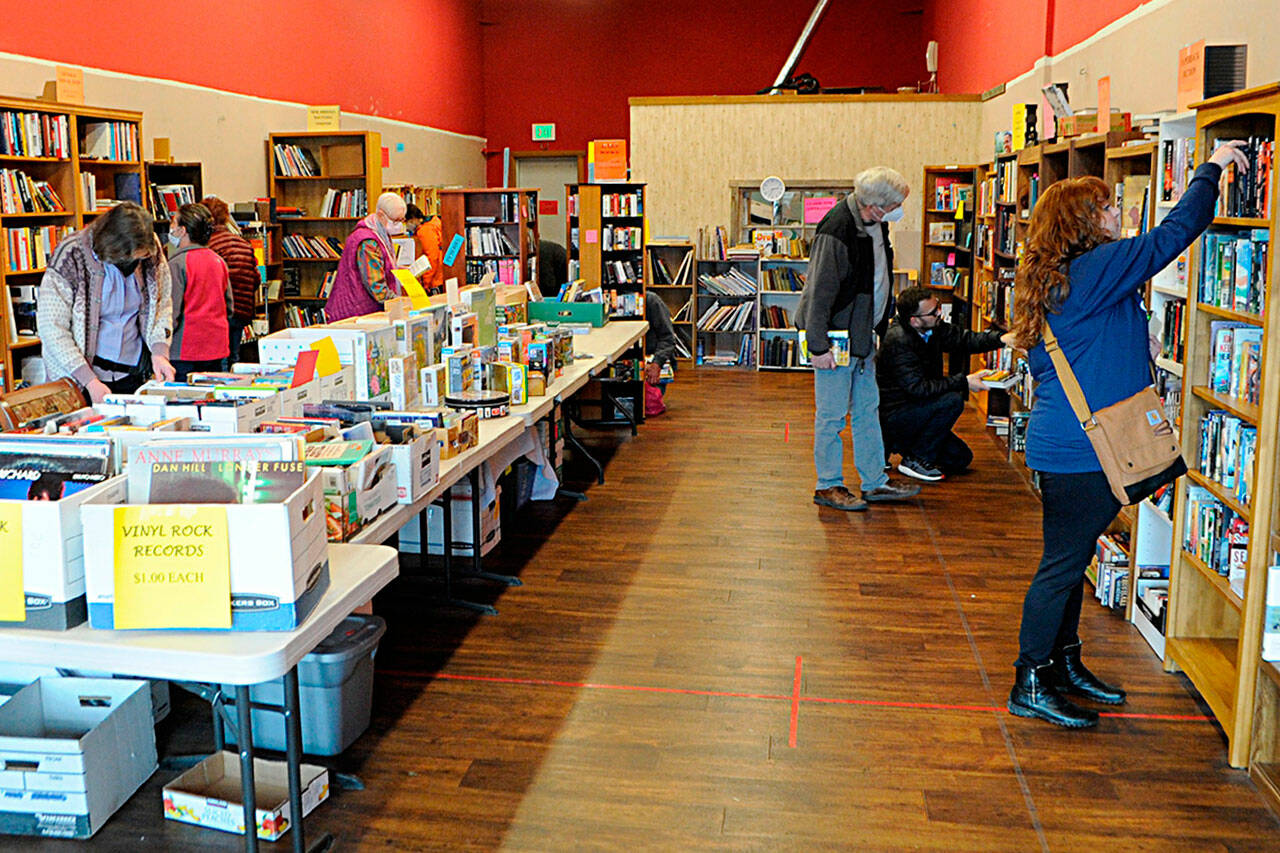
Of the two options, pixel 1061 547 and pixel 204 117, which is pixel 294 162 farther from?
pixel 1061 547

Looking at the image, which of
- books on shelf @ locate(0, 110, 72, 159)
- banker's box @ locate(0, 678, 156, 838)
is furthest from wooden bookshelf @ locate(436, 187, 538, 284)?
banker's box @ locate(0, 678, 156, 838)

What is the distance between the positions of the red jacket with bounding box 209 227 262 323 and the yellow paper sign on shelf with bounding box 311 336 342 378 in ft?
12.4

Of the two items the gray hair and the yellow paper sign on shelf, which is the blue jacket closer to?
the gray hair

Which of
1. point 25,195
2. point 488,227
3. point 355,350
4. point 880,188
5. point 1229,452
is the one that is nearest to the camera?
point 1229,452

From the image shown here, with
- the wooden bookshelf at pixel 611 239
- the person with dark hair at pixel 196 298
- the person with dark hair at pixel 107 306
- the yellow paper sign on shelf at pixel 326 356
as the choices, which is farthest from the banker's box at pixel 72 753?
the wooden bookshelf at pixel 611 239

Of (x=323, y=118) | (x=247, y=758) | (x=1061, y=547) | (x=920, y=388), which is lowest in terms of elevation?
(x=247, y=758)

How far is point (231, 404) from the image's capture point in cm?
337

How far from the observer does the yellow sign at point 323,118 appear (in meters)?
10.6

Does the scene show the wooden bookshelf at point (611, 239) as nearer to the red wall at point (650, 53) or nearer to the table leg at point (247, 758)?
the red wall at point (650, 53)

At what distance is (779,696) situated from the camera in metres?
3.81

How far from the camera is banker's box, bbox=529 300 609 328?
8.01 meters

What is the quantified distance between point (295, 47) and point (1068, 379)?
30.3 feet

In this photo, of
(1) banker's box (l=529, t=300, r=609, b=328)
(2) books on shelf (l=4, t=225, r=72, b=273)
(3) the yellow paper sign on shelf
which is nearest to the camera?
(3) the yellow paper sign on shelf

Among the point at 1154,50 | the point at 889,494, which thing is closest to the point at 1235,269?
the point at 889,494
